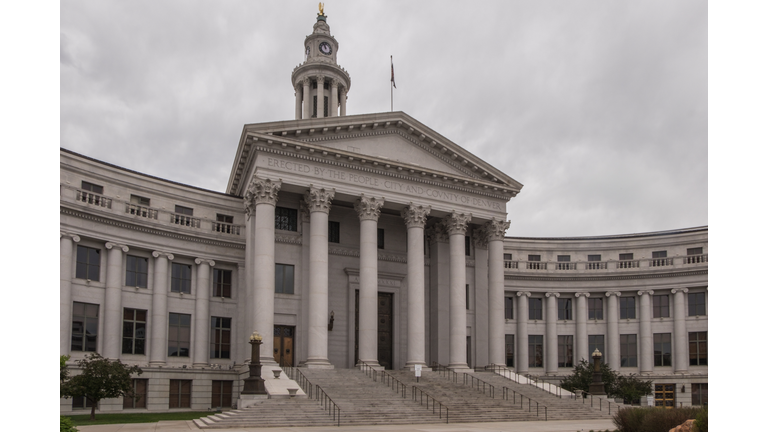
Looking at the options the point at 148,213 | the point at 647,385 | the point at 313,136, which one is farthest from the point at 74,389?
the point at 647,385

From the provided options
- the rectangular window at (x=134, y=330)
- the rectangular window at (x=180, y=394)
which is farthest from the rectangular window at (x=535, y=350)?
the rectangular window at (x=134, y=330)

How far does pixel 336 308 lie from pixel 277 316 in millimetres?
4427

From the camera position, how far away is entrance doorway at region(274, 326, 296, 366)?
43750mm

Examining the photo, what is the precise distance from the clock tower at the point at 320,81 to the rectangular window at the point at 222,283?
69.7ft

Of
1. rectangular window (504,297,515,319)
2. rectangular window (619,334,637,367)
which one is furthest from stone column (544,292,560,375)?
rectangular window (619,334,637,367)

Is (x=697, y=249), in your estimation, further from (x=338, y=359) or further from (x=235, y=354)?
(x=235, y=354)

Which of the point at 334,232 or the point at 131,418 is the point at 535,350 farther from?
the point at 131,418

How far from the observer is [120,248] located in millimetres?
41656

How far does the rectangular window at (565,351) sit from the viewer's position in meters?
60.4

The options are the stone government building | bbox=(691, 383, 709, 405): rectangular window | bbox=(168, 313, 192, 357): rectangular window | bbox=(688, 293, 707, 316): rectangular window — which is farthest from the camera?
bbox=(688, 293, 707, 316): rectangular window

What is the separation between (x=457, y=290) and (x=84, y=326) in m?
23.7

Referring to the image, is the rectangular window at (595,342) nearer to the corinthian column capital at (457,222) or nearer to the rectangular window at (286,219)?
the corinthian column capital at (457,222)

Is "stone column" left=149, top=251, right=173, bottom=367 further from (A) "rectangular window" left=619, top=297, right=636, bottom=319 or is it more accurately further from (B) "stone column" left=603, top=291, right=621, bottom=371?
(A) "rectangular window" left=619, top=297, right=636, bottom=319

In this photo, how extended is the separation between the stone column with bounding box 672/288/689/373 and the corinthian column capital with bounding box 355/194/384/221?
29.3 metres
